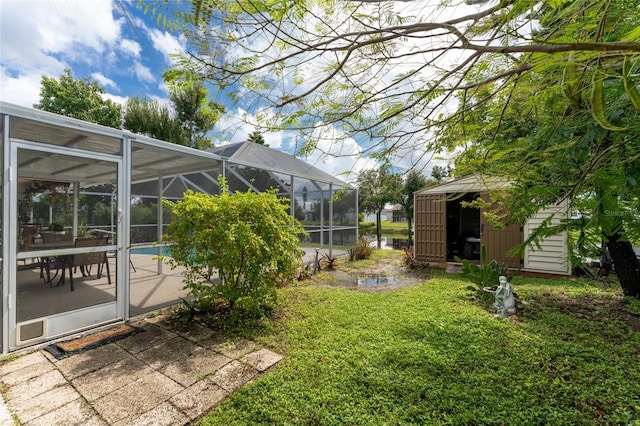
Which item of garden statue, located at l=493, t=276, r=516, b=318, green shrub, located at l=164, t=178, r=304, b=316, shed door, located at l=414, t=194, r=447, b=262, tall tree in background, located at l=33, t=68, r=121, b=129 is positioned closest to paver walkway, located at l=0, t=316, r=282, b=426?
green shrub, located at l=164, t=178, r=304, b=316

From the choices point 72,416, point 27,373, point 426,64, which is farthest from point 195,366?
point 426,64

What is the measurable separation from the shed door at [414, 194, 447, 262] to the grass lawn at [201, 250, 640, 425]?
11.5 ft

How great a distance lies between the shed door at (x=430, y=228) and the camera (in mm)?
8047

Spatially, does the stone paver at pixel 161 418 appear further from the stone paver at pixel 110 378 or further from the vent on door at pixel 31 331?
the vent on door at pixel 31 331

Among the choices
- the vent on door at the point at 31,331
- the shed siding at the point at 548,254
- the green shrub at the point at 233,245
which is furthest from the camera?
the shed siding at the point at 548,254

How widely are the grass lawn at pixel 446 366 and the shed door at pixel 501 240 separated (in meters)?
2.52

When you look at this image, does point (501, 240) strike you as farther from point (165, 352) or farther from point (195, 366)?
point (165, 352)

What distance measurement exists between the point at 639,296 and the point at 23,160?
9.05m

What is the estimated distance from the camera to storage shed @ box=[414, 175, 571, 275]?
6.52m

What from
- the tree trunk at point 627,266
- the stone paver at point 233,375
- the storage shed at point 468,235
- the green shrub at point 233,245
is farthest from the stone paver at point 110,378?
the tree trunk at point 627,266

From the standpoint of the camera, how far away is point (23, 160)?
115 inches

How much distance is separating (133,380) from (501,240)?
27.2 ft

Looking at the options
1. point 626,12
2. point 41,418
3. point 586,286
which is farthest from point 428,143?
point 586,286

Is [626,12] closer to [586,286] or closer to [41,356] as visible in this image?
[41,356]
